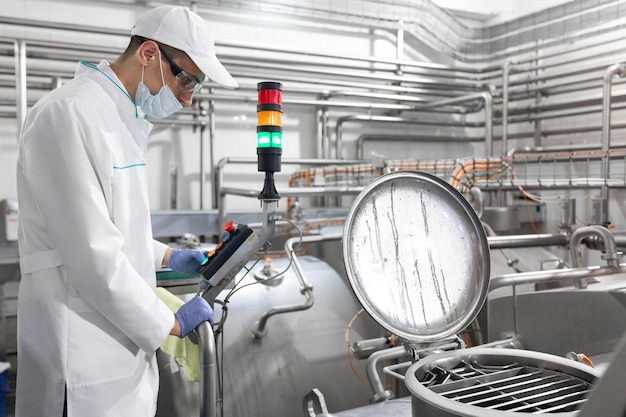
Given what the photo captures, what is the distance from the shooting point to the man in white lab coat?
3.08 feet

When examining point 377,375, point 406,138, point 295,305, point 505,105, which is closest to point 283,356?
point 295,305

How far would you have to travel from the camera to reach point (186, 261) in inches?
52.4

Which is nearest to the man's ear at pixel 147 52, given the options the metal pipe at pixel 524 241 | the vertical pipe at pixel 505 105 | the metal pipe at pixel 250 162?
the metal pipe at pixel 524 241

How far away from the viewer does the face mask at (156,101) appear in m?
1.10

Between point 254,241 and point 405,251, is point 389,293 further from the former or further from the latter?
point 254,241

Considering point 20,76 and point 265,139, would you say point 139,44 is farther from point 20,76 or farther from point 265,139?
point 20,76

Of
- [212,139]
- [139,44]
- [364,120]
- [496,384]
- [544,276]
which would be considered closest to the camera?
[496,384]

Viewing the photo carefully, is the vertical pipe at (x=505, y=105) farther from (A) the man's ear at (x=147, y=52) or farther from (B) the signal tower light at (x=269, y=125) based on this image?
(A) the man's ear at (x=147, y=52)

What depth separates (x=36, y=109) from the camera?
998 millimetres

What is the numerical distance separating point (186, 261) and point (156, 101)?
40 centimetres

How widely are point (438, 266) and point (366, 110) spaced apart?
10.1 feet

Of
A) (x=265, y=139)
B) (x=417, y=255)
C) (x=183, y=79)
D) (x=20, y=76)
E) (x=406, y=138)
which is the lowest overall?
(x=417, y=255)

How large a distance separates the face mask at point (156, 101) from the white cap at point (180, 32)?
0.07m

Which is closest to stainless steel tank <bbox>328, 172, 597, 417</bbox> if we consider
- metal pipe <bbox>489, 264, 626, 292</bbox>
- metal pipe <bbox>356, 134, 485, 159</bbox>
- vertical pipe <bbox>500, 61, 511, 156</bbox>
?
metal pipe <bbox>489, 264, 626, 292</bbox>
